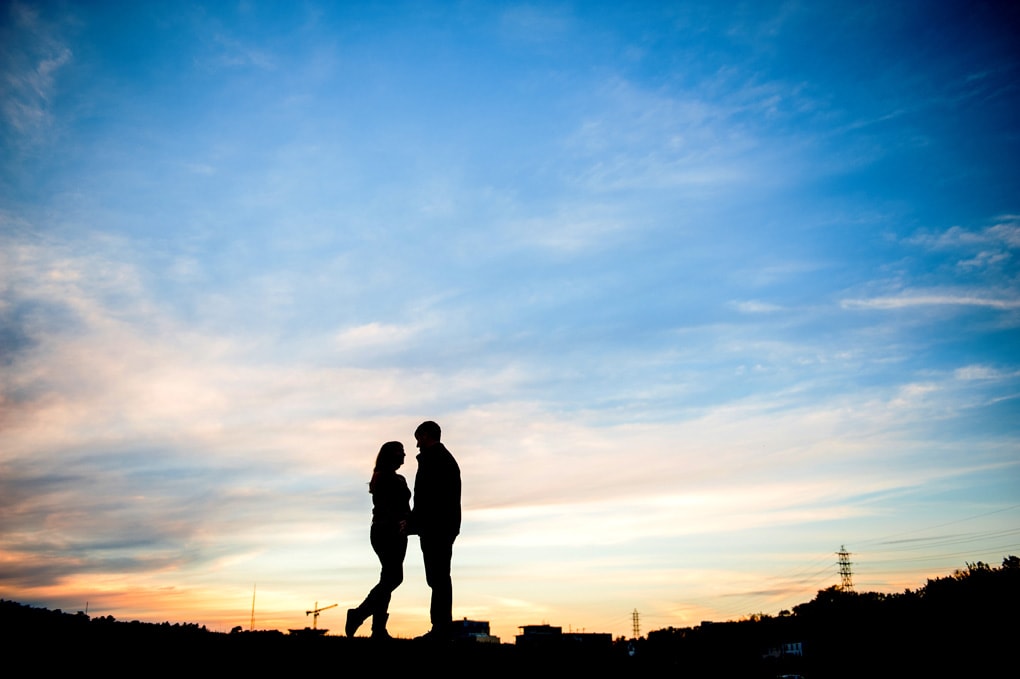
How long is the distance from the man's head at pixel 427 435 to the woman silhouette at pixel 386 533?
48 centimetres

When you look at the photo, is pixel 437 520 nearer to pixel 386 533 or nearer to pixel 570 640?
pixel 386 533

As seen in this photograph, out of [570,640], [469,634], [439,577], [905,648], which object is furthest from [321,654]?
[469,634]

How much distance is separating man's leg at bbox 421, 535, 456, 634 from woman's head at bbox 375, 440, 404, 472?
1.23 metres

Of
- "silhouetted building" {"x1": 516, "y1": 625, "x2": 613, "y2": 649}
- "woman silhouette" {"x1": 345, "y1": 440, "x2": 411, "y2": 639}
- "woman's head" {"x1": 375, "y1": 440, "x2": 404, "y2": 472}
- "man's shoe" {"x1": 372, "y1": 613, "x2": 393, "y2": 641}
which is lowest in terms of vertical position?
"silhouetted building" {"x1": 516, "y1": 625, "x2": 613, "y2": 649}

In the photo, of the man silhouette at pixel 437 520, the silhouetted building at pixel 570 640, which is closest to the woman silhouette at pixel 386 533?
the man silhouette at pixel 437 520

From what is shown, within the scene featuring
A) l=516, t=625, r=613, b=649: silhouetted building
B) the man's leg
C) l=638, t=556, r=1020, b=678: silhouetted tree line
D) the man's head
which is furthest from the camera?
l=638, t=556, r=1020, b=678: silhouetted tree line

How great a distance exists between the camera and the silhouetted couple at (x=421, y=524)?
9344 mm

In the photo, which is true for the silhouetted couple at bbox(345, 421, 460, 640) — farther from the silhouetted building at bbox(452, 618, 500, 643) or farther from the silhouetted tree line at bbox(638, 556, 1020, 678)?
the silhouetted tree line at bbox(638, 556, 1020, 678)

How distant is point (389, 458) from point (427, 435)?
76 centimetres

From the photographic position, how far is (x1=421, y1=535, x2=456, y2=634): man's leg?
9.20 m

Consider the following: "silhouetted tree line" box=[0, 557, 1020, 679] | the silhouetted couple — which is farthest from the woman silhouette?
"silhouetted tree line" box=[0, 557, 1020, 679]

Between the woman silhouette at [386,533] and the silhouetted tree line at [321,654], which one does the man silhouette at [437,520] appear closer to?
the woman silhouette at [386,533]

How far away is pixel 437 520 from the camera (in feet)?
30.8

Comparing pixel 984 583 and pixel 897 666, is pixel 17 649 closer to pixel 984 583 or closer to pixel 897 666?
pixel 897 666
